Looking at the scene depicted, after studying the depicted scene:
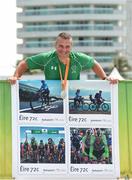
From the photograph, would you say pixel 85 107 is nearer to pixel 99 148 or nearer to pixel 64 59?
pixel 99 148

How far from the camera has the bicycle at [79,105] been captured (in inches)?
268

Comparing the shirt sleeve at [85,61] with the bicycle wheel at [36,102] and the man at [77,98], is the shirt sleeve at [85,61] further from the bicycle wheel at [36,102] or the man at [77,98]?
the bicycle wheel at [36,102]

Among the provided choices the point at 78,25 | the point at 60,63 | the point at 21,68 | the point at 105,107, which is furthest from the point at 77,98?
the point at 78,25

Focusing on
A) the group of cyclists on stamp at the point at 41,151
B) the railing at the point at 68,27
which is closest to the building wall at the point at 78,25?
the railing at the point at 68,27

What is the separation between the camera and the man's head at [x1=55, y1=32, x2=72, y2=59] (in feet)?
22.6

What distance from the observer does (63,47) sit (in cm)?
689

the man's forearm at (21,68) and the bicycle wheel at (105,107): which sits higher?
the man's forearm at (21,68)

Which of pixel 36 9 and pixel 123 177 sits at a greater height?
pixel 36 9

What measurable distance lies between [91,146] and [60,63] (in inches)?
33.5

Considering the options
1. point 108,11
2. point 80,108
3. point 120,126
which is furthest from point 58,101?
point 108,11

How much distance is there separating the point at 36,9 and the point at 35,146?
114 m

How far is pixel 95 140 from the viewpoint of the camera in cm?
683

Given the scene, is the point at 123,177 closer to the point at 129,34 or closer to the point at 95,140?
the point at 95,140

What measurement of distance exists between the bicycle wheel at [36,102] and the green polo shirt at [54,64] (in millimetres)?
279
